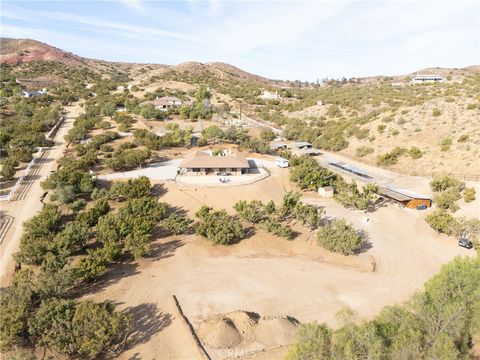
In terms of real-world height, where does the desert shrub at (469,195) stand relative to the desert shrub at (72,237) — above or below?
above

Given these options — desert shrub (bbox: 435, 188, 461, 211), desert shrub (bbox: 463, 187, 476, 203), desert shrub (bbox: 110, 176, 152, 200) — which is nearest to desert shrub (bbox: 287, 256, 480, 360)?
desert shrub (bbox: 435, 188, 461, 211)

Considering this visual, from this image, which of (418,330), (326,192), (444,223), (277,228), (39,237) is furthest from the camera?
(326,192)

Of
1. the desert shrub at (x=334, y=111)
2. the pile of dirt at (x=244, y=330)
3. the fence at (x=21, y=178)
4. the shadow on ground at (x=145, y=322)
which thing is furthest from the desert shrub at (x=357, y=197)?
the desert shrub at (x=334, y=111)

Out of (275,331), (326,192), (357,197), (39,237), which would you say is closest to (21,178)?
(39,237)

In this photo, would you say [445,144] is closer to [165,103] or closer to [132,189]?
[132,189]

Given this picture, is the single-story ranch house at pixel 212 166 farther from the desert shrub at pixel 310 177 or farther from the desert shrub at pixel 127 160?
the desert shrub at pixel 310 177

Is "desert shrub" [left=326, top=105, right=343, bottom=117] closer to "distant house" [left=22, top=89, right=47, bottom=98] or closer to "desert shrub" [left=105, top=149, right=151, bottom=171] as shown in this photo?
"desert shrub" [left=105, top=149, right=151, bottom=171]

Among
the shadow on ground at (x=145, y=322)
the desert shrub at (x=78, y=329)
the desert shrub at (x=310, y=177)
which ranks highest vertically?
the desert shrub at (x=310, y=177)

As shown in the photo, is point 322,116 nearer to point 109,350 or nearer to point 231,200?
point 231,200
